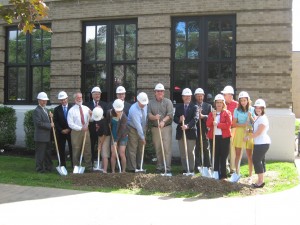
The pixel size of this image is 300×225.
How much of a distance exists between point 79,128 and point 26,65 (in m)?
6.28

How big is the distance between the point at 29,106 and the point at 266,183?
9216 millimetres

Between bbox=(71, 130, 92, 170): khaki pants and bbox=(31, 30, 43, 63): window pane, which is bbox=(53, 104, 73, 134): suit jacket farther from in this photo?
bbox=(31, 30, 43, 63): window pane

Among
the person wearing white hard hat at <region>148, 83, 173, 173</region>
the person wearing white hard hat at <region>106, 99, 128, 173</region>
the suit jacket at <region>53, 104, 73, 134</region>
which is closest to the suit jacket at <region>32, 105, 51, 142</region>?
the suit jacket at <region>53, 104, 73, 134</region>

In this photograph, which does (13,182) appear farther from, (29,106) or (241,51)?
(241,51)

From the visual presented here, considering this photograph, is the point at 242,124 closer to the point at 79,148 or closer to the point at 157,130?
the point at 157,130

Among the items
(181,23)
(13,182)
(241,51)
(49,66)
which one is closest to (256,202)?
(13,182)

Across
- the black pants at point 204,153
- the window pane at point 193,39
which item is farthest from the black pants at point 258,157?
the window pane at point 193,39

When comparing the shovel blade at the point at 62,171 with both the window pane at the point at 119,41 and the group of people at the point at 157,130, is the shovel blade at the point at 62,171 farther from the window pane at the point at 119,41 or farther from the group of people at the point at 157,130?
the window pane at the point at 119,41

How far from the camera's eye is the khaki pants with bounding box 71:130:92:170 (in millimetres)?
10281

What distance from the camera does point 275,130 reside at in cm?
1185

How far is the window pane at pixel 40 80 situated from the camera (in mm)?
14930

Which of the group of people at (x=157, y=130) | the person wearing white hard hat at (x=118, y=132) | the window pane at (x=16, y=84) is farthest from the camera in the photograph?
the window pane at (x=16, y=84)

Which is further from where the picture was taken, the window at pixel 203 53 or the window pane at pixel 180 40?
the window pane at pixel 180 40

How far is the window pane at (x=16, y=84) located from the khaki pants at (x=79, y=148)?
592 cm
